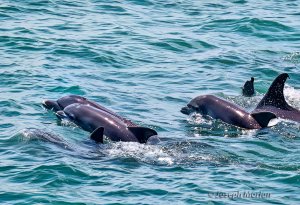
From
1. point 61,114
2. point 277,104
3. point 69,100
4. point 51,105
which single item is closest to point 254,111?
point 277,104

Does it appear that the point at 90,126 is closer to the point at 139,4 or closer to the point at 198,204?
the point at 198,204

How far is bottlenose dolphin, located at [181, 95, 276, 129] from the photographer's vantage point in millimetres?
19672

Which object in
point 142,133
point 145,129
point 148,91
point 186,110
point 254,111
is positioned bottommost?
point 148,91

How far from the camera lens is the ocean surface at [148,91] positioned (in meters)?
15.5

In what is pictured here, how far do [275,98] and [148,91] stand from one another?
386cm

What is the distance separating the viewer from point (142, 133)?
709 inches

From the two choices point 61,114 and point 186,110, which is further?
point 186,110

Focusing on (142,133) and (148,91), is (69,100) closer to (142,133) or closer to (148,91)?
(148,91)

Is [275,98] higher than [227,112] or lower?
higher

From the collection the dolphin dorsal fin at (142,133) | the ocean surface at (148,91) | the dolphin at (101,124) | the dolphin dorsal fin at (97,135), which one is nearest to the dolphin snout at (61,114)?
the dolphin at (101,124)

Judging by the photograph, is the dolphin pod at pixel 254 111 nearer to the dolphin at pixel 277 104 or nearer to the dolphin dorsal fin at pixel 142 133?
the dolphin at pixel 277 104

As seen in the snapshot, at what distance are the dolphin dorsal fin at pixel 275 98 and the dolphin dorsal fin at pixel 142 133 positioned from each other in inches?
153

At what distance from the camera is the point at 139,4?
1368 inches

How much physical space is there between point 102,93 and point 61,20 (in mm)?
8932
